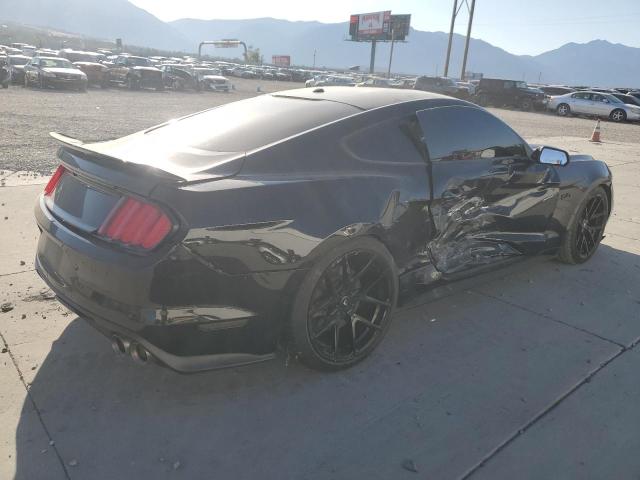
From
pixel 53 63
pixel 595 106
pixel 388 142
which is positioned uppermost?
pixel 595 106

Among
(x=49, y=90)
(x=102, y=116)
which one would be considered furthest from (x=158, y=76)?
(x=102, y=116)

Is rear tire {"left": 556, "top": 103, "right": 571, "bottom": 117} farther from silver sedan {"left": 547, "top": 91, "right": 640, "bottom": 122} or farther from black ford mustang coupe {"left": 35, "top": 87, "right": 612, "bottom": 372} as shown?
black ford mustang coupe {"left": 35, "top": 87, "right": 612, "bottom": 372}

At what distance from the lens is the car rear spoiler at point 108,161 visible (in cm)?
240

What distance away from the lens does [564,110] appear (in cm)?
2828

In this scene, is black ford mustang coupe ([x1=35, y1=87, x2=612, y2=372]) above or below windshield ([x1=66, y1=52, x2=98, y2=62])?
below

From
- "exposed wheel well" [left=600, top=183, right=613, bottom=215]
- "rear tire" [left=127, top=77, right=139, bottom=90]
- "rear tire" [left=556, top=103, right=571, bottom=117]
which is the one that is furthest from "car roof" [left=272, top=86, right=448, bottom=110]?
"rear tire" [left=556, top=103, right=571, bottom=117]

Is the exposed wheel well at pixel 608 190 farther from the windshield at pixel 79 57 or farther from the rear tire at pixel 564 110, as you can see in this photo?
the windshield at pixel 79 57

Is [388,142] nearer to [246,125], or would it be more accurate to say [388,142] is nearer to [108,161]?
[246,125]

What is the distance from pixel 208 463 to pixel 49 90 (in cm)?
2450

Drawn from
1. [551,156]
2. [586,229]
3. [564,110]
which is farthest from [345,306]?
[564,110]

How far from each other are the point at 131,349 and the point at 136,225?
597 mm

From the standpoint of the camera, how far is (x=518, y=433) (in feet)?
8.64

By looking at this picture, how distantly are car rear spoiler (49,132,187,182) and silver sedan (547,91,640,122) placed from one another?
28.4 meters

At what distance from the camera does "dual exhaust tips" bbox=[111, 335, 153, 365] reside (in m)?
2.47
